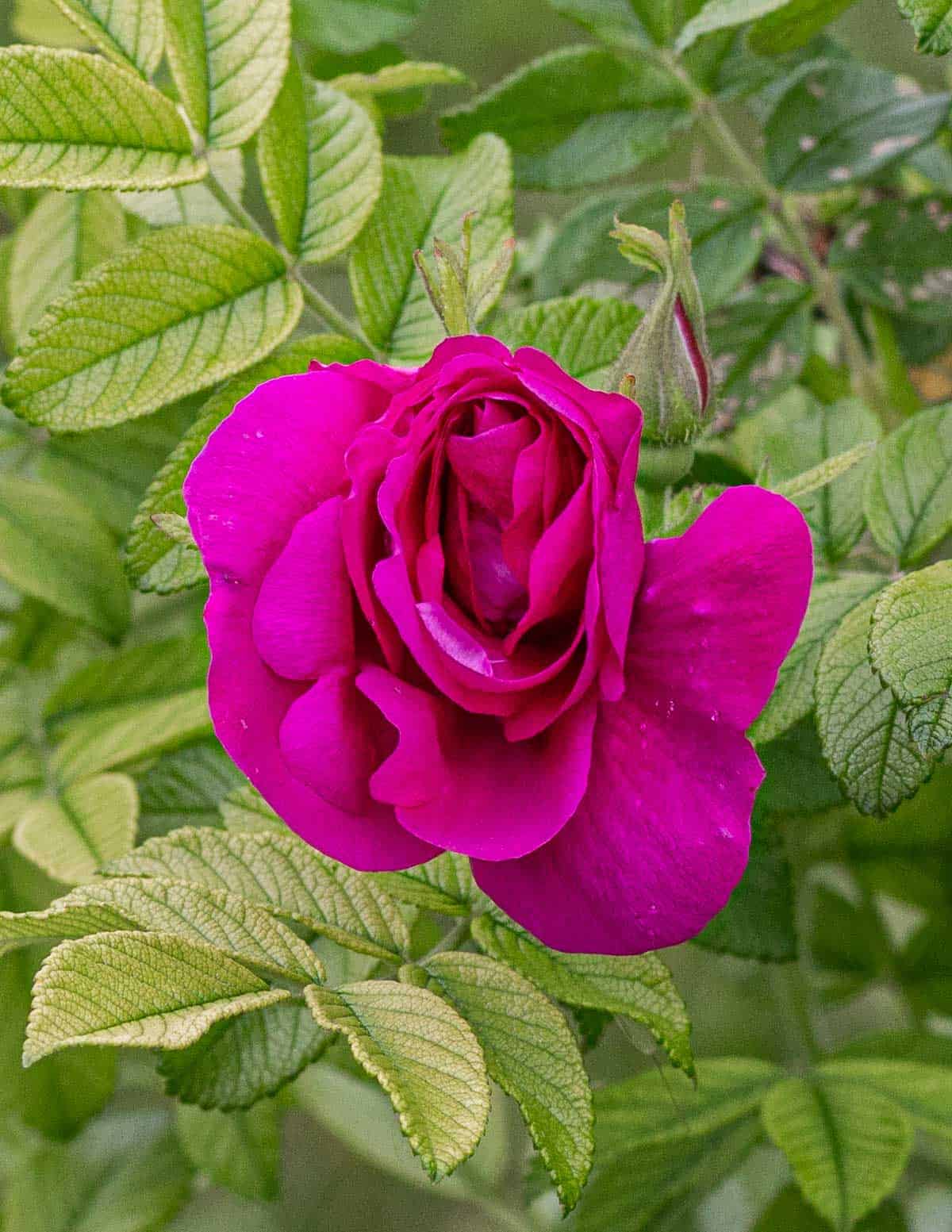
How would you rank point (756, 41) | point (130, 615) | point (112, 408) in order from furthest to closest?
point (130, 615) → point (756, 41) → point (112, 408)

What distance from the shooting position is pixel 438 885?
1.44 ft

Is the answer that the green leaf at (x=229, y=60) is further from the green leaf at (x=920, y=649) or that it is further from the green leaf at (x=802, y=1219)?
the green leaf at (x=802, y=1219)

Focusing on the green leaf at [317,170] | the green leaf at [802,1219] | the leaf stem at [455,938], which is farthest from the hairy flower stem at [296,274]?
the green leaf at [802,1219]

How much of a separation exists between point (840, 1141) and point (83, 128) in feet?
1.49

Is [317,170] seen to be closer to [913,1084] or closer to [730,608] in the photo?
[730,608]

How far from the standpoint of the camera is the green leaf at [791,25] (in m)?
0.56

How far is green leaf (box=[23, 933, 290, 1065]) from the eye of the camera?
32 centimetres

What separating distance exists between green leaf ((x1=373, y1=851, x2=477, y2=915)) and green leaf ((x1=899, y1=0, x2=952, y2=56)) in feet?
0.90

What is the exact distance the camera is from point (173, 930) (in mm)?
370

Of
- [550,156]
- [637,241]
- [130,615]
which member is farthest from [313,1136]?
[637,241]

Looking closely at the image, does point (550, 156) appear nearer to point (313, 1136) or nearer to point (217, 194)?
point (217, 194)

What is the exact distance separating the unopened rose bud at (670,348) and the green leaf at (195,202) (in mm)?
225

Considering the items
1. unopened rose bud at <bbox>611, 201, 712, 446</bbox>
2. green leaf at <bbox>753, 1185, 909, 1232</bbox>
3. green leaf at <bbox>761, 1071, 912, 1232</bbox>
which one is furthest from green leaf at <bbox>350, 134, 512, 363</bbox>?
green leaf at <bbox>753, 1185, 909, 1232</bbox>

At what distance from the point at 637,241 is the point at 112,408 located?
19cm
